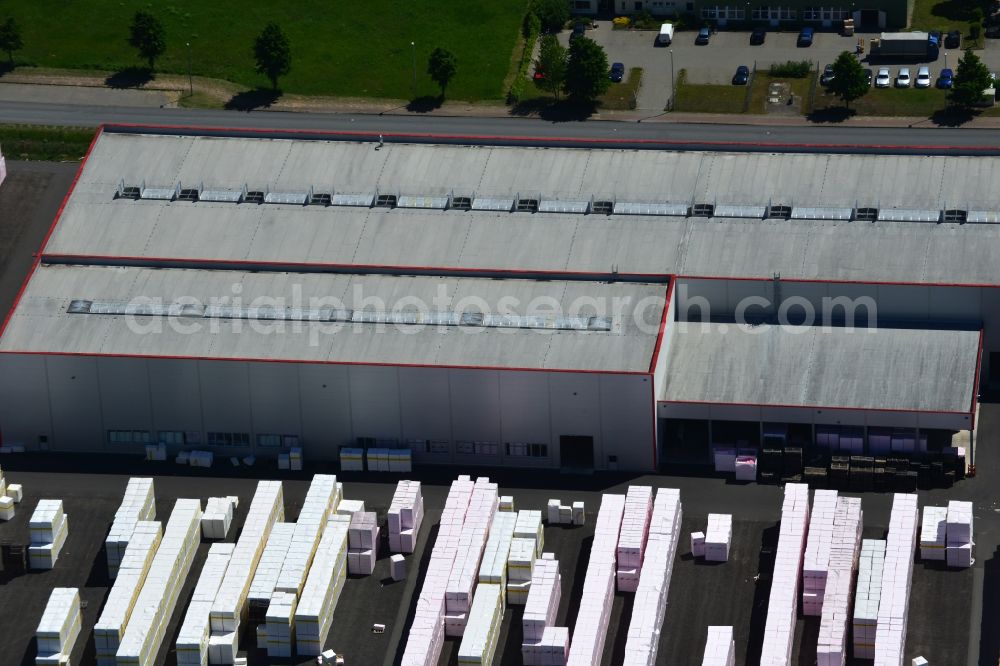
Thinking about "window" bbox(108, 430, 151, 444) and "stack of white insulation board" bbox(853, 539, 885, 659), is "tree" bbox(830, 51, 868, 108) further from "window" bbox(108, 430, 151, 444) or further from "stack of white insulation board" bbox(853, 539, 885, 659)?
"window" bbox(108, 430, 151, 444)

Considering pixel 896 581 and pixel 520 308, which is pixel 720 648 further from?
pixel 520 308

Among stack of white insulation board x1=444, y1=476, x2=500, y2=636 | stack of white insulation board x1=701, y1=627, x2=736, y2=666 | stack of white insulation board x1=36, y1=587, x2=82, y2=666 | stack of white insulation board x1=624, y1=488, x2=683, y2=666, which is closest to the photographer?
stack of white insulation board x1=701, y1=627, x2=736, y2=666

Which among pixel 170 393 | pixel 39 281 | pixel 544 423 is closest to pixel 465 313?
pixel 544 423

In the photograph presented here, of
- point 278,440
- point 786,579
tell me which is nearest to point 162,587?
point 278,440

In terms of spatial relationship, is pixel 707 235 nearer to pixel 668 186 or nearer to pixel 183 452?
pixel 668 186

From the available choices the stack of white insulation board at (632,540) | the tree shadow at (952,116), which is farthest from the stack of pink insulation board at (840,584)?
the tree shadow at (952,116)

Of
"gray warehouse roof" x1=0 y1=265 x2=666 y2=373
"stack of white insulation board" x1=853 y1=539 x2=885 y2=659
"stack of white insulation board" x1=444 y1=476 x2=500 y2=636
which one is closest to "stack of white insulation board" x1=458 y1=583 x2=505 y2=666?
"stack of white insulation board" x1=444 y1=476 x2=500 y2=636

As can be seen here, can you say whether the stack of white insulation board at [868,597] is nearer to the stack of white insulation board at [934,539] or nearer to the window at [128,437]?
the stack of white insulation board at [934,539]
